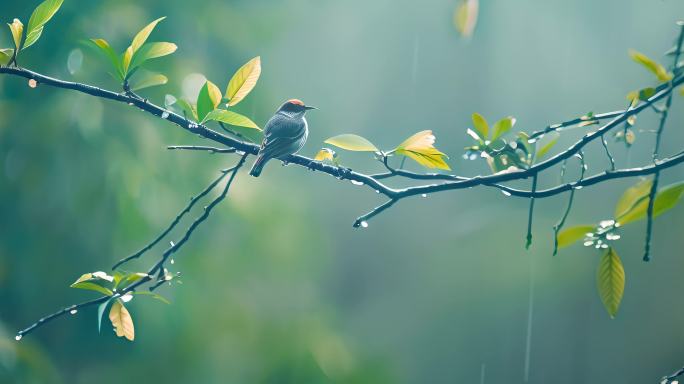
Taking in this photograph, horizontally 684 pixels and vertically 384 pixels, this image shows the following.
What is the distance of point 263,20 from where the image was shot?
10.5ft

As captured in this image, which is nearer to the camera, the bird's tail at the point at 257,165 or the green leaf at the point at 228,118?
the green leaf at the point at 228,118

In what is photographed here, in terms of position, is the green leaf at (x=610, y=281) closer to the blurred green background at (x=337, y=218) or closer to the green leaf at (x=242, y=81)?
the green leaf at (x=242, y=81)

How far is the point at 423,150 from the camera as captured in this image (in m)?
0.47

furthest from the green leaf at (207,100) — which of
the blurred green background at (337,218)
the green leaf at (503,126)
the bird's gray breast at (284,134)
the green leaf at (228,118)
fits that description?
the blurred green background at (337,218)

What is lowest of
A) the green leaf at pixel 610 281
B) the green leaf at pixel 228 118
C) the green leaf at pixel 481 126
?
the green leaf at pixel 610 281

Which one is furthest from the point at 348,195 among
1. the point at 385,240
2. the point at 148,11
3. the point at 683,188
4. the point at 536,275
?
the point at 683,188

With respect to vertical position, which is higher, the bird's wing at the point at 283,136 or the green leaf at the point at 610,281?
the bird's wing at the point at 283,136

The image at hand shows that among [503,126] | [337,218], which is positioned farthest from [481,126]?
[337,218]

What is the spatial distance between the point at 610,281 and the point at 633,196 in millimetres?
61

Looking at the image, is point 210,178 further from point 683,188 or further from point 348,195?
point 683,188

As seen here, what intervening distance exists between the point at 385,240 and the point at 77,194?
2846 millimetres

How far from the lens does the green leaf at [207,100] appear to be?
1.51 feet

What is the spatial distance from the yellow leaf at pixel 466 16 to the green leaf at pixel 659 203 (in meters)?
0.16

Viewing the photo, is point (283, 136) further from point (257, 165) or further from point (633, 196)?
point (633, 196)
